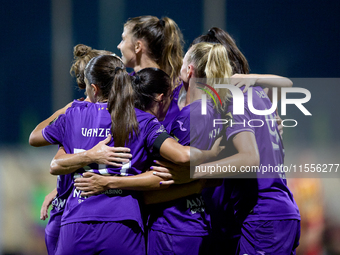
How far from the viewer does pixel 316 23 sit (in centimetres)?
439

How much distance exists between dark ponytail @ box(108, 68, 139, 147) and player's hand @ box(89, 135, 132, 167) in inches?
1.5

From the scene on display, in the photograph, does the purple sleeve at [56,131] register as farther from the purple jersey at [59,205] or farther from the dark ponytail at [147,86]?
the dark ponytail at [147,86]

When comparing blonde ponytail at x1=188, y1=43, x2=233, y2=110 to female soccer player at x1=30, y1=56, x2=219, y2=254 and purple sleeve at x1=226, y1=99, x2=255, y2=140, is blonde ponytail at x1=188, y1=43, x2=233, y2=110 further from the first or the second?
female soccer player at x1=30, y1=56, x2=219, y2=254

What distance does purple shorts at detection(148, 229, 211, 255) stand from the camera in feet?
5.90

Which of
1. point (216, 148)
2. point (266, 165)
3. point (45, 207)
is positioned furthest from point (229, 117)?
point (45, 207)

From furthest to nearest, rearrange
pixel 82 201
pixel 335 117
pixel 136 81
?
pixel 335 117 → pixel 136 81 → pixel 82 201

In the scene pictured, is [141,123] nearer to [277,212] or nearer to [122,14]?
[277,212]

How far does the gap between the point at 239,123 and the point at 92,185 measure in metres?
0.80

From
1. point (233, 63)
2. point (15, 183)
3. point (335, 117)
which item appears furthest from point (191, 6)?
point (15, 183)

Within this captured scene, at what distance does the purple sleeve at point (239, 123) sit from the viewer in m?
1.75

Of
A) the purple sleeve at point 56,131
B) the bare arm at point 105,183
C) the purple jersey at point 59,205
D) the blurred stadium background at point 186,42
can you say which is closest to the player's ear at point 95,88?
the purple sleeve at point 56,131

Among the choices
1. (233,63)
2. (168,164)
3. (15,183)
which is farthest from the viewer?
(15,183)

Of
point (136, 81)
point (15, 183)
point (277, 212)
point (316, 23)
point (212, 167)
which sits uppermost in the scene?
point (316, 23)

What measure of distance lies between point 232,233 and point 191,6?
3147 mm
